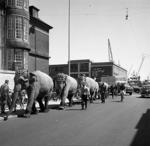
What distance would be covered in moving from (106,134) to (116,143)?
1272mm

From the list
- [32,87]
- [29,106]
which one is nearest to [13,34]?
[32,87]

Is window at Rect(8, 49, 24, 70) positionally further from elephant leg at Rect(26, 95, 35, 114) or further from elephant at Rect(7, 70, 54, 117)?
elephant leg at Rect(26, 95, 35, 114)

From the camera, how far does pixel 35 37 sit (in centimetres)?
3684

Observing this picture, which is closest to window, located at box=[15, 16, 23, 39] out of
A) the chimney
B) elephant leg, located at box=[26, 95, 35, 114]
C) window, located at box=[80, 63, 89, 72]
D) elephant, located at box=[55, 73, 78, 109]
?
the chimney

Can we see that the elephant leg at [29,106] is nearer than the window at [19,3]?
Yes

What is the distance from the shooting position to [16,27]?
30.8 m

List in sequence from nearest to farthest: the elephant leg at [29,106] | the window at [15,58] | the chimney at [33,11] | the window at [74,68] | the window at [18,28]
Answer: the elephant leg at [29,106] → the window at [15,58] → the window at [18,28] → the chimney at [33,11] → the window at [74,68]

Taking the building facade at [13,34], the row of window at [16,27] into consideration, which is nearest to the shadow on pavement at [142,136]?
the building facade at [13,34]

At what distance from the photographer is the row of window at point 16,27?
30548 millimetres

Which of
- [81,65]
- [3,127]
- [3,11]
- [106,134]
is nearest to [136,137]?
[106,134]

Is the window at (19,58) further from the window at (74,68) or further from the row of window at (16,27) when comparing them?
the window at (74,68)

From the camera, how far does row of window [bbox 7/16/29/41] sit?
3055cm

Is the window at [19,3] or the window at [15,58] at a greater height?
the window at [19,3]

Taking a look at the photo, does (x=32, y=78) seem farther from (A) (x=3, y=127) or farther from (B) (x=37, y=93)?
(A) (x=3, y=127)
